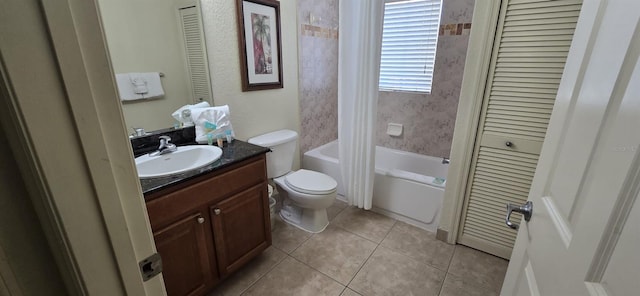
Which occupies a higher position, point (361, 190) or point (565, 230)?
point (565, 230)

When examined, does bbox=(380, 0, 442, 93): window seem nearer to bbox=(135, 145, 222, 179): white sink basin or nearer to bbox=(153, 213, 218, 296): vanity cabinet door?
bbox=(135, 145, 222, 179): white sink basin

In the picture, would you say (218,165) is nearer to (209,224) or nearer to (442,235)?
(209,224)

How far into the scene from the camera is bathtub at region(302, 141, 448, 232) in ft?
7.30

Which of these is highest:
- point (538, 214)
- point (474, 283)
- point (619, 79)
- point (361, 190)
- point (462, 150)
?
point (619, 79)

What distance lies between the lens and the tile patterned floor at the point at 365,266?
67.1 inches

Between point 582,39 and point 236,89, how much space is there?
1857mm

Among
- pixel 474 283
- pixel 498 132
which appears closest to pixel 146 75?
pixel 498 132

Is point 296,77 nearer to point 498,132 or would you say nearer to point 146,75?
point 146,75

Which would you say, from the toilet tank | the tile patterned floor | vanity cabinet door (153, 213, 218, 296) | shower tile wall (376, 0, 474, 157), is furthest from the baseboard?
vanity cabinet door (153, 213, 218, 296)

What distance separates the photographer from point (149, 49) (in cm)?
157

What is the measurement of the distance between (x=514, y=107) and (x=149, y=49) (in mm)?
2156

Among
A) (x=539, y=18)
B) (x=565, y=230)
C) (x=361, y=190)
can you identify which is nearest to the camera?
(x=565, y=230)

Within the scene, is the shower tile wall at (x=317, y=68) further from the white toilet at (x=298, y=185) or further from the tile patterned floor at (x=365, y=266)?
the tile patterned floor at (x=365, y=266)

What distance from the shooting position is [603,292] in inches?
17.8
